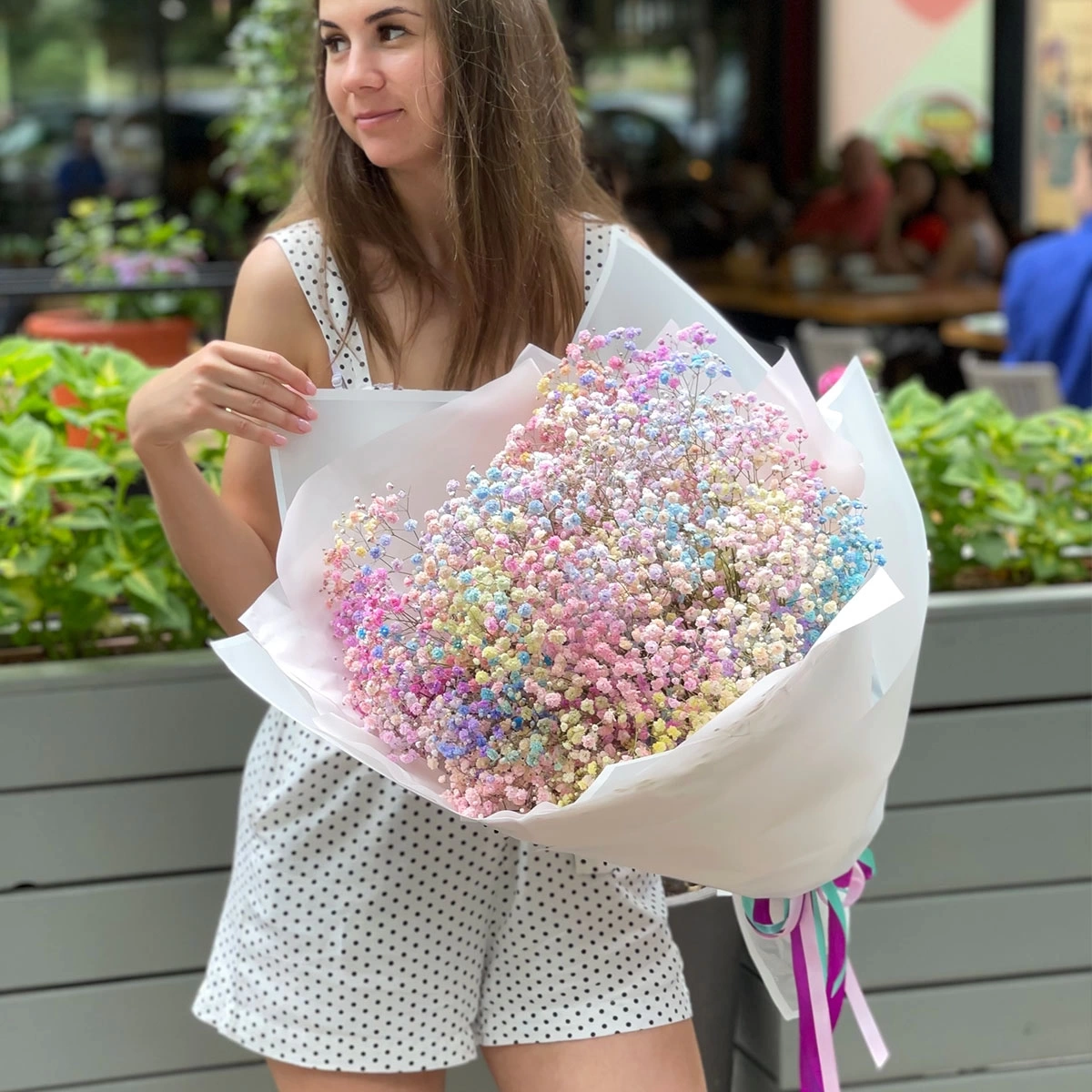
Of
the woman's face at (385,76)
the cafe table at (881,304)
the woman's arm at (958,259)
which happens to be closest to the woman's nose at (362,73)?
the woman's face at (385,76)

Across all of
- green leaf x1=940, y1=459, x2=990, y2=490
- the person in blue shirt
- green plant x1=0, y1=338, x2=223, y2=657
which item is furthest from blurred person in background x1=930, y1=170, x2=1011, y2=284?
green plant x1=0, y1=338, x2=223, y2=657

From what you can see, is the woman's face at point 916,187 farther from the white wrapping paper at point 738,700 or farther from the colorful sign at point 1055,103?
the white wrapping paper at point 738,700

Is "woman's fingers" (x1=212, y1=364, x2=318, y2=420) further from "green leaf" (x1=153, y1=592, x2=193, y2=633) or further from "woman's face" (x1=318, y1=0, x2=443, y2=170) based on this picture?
"green leaf" (x1=153, y1=592, x2=193, y2=633)

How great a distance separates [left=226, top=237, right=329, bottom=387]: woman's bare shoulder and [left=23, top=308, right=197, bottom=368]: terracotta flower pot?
158 cm

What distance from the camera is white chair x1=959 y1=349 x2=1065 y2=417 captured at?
4.43 metres

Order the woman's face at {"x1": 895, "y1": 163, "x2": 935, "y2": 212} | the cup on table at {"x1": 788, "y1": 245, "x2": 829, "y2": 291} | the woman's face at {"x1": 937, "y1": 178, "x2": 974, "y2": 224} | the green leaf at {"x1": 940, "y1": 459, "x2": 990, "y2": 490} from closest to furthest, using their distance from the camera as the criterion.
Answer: the green leaf at {"x1": 940, "y1": 459, "x2": 990, "y2": 490} < the cup on table at {"x1": 788, "y1": 245, "x2": 829, "y2": 291} < the woman's face at {"x1": 937, "y1": 178, "x2": 974, "y2": 224} < the woman's face at {"x1": 895, "y1": 163, "x2": 935, "y2": 212}

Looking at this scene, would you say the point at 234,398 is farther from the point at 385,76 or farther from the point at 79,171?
the point at 79,171

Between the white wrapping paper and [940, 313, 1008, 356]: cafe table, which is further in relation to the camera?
[940, 313, 1008, 356]: cafe table

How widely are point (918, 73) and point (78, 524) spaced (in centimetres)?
970

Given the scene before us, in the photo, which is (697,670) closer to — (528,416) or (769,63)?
(528,416)

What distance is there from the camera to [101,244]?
3.54 m

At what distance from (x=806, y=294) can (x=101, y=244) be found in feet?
13.7

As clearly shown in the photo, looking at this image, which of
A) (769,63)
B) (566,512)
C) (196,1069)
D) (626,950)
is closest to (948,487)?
(626,950)

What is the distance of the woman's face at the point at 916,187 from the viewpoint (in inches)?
336
